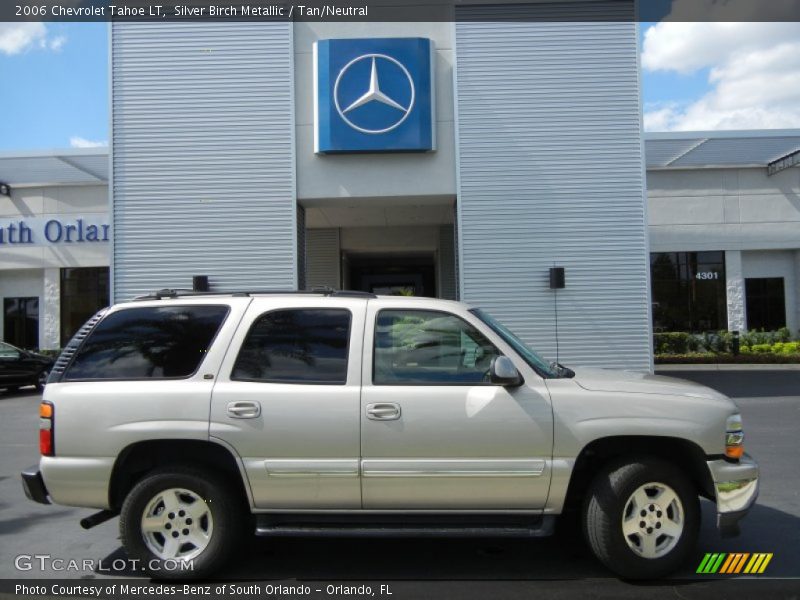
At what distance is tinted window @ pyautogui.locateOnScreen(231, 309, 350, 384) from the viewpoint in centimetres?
482

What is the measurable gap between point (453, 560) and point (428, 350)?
1.58m

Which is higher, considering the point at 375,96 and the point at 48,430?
the point at 375,96

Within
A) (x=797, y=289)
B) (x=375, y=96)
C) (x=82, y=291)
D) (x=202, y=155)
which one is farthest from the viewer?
(x=797, y=289)

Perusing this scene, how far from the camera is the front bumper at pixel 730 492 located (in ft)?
15.1

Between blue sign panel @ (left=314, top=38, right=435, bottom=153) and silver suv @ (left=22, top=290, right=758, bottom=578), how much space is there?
10.1 m

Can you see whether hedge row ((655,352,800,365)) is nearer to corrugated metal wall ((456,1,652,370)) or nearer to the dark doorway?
the dark doorway

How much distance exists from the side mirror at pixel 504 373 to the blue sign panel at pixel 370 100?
10449 mm

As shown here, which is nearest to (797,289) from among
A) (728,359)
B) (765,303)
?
(765,303)

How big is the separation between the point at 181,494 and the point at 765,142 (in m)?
24.0

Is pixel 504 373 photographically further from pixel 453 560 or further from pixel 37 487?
pixel 37 487

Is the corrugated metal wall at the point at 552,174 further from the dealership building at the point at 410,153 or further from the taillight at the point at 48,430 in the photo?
the taillight at the point at 48,430

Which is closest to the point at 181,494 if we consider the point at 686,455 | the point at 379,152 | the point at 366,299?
the point at 366,299

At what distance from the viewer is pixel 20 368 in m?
18.1

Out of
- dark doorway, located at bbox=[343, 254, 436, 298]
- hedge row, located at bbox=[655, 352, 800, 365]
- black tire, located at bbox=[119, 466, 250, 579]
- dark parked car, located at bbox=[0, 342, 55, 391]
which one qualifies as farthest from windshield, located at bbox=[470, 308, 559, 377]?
hedge row, located at bbox=[655, 352, 800, 365]
